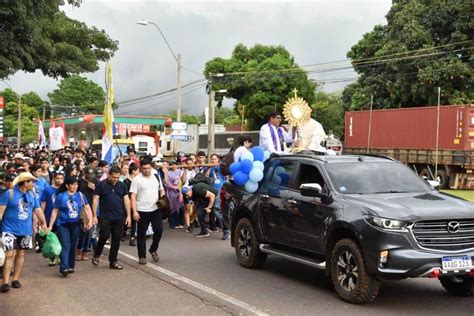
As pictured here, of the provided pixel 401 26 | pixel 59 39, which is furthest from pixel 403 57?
pixel 59 39

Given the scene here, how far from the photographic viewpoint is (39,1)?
1409cm

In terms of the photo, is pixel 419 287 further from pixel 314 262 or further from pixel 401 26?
pixel 401 26

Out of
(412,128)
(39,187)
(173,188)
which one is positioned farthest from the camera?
(412,128)

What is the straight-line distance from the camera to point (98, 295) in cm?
780

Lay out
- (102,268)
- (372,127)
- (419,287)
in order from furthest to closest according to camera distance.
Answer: (372,127), (102,268), (419,287)

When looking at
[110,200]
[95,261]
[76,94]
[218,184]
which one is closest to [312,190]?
[110,200]

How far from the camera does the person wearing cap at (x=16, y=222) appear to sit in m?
7.90

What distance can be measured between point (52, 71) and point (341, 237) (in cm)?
1467

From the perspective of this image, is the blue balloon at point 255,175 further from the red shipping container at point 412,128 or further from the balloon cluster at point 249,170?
the red shipping container at point 412,128

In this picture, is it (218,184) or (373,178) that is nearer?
(373,178)

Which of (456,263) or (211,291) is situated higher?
(456,263)

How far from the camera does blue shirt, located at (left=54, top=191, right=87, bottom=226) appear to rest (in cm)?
907

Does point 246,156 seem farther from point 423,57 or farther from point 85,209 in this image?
point 423,57

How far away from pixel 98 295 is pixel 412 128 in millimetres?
25803
